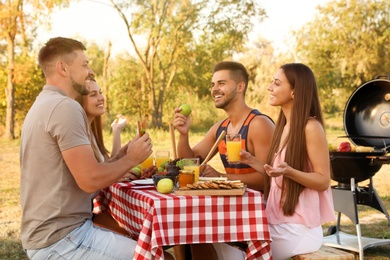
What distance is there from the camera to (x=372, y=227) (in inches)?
257

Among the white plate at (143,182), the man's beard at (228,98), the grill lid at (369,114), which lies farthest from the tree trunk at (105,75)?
the white plate at (143,182)

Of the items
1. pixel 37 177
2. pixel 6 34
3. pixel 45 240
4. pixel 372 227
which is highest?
pixel 6 34

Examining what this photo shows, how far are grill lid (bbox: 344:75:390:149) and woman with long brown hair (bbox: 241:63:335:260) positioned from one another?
7.19 ft

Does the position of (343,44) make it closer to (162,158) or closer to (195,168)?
(162,158)

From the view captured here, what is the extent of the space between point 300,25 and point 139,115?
9.57 meters

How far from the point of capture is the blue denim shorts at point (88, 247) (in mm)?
2850

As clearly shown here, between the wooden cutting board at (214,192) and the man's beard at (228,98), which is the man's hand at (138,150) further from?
the man's beard at (228,98)

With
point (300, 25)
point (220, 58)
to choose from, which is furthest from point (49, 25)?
point (300, 25)

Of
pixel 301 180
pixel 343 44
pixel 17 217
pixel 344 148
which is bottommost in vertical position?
pixel 17 217

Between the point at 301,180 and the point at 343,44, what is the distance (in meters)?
22.6

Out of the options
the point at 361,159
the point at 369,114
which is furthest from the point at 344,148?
the point at 369,114

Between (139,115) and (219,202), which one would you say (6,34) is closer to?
(139,115)

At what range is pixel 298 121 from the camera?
334cm

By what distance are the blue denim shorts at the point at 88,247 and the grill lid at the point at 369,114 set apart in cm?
314
